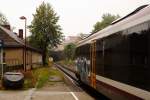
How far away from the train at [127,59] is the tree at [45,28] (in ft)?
220

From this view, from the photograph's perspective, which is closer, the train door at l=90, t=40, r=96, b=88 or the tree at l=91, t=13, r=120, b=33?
the train door at l=90, t=40, r=96, b=88

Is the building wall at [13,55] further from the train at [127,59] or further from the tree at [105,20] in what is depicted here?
the tree at [105,20]

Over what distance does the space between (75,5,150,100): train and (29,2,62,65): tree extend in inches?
→ 2636

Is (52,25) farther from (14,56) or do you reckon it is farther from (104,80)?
(104,80)

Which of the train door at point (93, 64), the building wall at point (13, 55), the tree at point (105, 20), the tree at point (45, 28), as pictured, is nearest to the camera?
the train door at point (93, 64)

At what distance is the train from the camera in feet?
33.5

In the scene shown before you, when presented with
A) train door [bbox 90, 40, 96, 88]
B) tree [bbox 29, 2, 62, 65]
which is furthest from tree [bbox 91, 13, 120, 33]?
train door [bbox 90, 40, 96, 88]

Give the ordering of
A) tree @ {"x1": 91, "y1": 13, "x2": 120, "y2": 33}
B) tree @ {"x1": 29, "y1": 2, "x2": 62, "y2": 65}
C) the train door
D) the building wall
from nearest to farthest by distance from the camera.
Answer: the train door, the building wall, tree @ {"x1": 29, "y1": 2, "x2": 62, "y2": 65}, tree @ {"x1": 91, "y1": 13, "x2": 120, "y2": 33}

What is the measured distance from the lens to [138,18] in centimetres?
1123

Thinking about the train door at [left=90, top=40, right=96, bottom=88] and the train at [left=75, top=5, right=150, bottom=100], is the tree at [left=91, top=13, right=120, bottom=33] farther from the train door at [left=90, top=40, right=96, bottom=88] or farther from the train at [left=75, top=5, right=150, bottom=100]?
the train at [left=75, top=5, right=150, bottom=100]

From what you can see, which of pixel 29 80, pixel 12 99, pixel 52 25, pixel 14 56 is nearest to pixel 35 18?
pixel 52 25

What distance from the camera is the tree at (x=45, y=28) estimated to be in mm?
84062

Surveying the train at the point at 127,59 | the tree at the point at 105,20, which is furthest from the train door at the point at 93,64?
the tree at the point at 105,20

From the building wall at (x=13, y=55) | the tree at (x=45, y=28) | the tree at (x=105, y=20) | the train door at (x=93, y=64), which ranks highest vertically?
the tree at (x=105, y=20)
